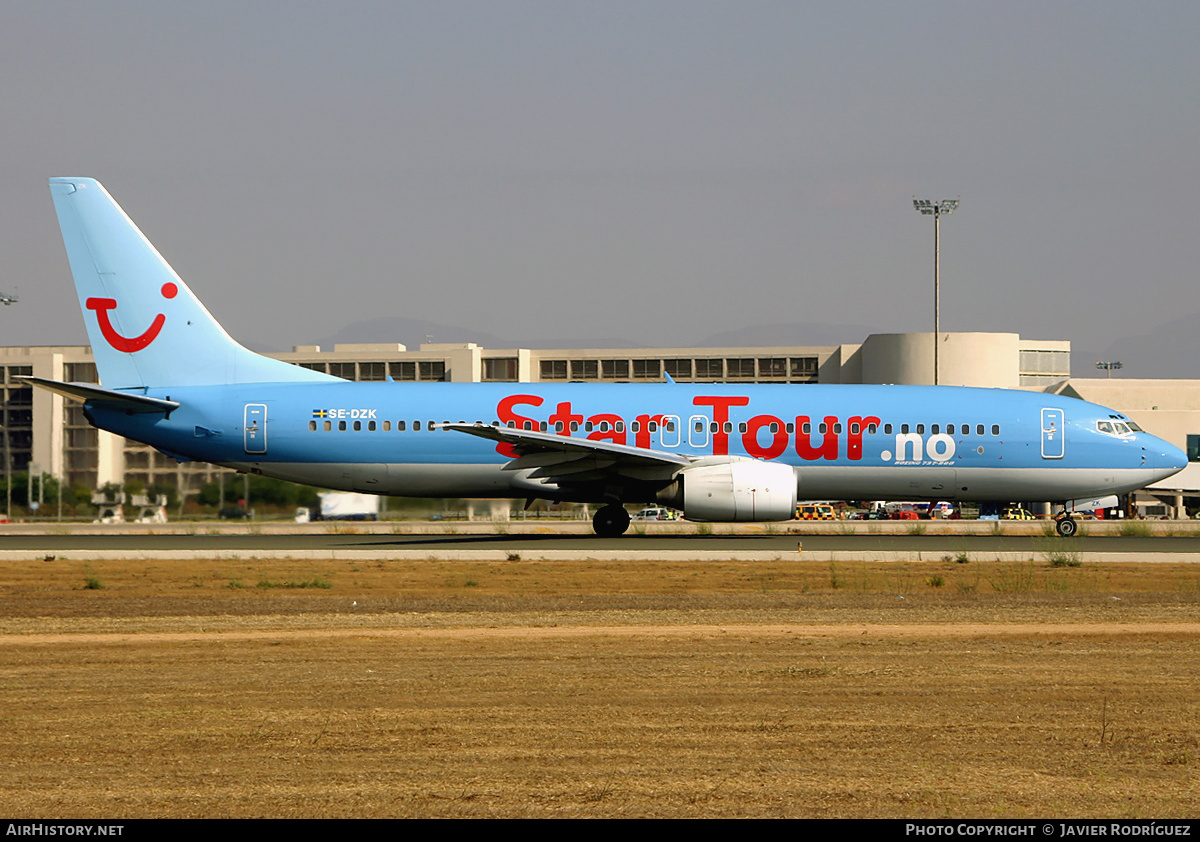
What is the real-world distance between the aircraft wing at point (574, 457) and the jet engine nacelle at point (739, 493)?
3.01ft

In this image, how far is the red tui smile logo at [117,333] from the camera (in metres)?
31.9

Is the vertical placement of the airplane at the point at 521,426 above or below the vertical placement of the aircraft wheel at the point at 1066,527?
above

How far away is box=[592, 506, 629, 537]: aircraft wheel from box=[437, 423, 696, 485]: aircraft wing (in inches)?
53.3

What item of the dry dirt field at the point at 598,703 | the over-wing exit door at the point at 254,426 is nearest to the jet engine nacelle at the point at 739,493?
the dry dirt field at the point at 598,703

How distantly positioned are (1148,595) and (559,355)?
302ft

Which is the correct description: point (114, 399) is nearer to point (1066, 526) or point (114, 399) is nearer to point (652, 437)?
point (652, 437)

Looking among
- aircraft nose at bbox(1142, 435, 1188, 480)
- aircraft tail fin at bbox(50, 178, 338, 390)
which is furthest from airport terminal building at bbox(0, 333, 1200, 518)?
aircraft nose at bbox(1142, 435, 1188, 480)

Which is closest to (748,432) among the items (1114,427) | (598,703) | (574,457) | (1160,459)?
(574,457)

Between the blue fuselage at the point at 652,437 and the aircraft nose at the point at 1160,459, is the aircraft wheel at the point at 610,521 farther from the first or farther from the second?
the aircraft nose at the point at 1160,459

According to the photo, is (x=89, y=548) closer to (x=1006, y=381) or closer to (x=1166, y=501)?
(x=1166, y=501)

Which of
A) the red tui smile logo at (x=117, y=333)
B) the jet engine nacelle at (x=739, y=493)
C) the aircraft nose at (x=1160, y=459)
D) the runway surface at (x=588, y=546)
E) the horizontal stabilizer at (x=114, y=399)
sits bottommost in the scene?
the runway surface at (x=588, y=546)

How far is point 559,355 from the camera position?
10988 cm

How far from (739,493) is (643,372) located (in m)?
81.6
